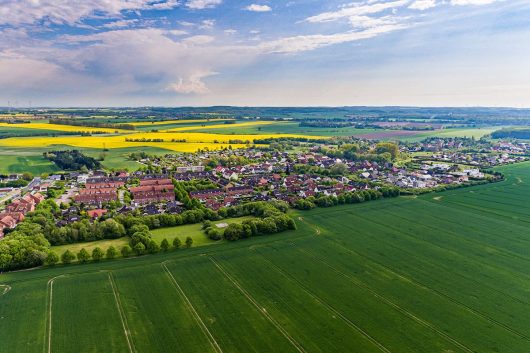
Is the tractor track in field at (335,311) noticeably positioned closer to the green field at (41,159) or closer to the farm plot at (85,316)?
the farm plot at (85,316)

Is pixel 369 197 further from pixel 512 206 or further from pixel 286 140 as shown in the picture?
pixel 286 140

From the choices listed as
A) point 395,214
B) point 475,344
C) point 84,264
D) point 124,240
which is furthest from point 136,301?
point 395,214

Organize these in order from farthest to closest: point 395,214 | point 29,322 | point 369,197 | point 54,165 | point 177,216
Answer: point 54,165, point 369,197, point 395,214, point 177,216, point 29,322

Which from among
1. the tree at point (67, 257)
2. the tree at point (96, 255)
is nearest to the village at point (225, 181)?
the tree at point (67, 257)

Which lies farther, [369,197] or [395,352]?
[369,197]

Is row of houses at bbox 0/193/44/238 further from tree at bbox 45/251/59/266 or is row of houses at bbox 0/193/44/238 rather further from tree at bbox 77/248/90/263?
tree at bbox 77/248/90/263

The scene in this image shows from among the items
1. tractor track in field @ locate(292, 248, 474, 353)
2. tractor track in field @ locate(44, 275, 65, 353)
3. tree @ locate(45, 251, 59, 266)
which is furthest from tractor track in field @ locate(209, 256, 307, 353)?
tree @ locate(45, 251, 59, 266)
